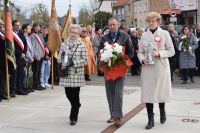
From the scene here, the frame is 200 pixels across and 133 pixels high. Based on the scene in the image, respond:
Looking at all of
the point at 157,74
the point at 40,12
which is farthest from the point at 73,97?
the point at 40,12

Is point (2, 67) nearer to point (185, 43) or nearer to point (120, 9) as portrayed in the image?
point (185, 43)

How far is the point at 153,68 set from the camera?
24.0 feet

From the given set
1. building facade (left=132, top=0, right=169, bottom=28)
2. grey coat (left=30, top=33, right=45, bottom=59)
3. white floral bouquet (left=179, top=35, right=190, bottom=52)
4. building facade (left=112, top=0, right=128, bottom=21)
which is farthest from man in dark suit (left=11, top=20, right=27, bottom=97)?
building facade (left=112, top=0, right=128, bottom=21)

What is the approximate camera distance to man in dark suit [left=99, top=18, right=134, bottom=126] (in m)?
7.54

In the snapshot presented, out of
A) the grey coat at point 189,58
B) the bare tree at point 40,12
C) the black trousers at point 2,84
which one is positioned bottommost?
the black trousers at point 2,84

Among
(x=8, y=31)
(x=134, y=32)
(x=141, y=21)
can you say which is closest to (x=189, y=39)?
(x=134, y=32)

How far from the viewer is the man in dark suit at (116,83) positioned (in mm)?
7535

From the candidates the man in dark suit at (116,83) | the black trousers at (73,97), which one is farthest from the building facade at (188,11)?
the black trousers at (73,97)

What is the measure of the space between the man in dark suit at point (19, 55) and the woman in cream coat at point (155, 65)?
4.12 metres

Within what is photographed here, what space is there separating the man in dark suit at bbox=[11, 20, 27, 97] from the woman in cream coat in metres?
4.12

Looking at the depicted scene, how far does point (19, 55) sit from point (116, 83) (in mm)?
3804

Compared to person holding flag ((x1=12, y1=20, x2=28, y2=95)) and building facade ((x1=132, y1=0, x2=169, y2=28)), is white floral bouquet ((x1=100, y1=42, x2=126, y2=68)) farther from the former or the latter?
building facade ((x1=132, y1=0, x2=169, y2=28))

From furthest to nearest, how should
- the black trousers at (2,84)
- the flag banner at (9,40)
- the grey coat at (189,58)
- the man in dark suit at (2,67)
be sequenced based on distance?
the grey coat at (189,58)
the black trousers at (2,84)
the man in dark suit at (2,67)
the flag banner at (9,40)

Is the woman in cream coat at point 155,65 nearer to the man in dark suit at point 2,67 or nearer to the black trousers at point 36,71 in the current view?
the man in dark suit at point 2,67
